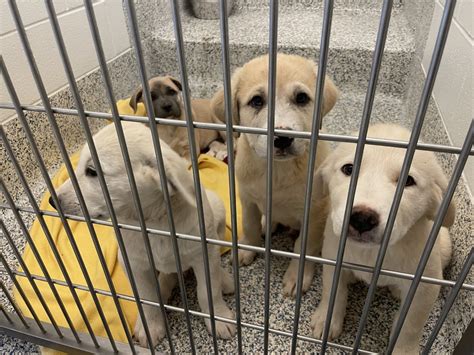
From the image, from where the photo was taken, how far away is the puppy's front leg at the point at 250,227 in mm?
1424

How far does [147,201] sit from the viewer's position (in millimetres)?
979

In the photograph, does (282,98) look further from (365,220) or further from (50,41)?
(50,41)

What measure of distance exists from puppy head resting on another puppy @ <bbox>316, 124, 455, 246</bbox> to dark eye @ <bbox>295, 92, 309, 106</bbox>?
327mm

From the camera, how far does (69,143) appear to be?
1.97 m

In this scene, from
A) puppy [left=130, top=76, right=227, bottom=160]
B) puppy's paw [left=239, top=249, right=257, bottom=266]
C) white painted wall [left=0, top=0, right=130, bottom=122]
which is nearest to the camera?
puppy's paw [left=239, top=249, right=257, bottom=266]

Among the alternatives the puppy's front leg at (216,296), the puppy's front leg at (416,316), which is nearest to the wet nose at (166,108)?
the puppy's front leg at (216,296)

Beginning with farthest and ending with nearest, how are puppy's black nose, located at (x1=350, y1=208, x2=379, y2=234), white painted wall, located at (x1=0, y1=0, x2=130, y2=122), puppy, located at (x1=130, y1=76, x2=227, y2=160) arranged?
puppy, located at (x1=130, y1=76, x2=227, y2=160) → white painted wall, located at (x1=0, y1=0, x2=130, y2=122) → puppy's black nose, located at (x1=350, y1=208, x2=379, y2=234)

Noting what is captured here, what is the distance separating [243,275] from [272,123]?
99cm

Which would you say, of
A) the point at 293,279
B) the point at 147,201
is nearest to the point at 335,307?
the point at 293,279

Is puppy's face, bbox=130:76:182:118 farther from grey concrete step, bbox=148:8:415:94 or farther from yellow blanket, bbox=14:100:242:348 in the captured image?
grey concrete step, bbox=148:8:415:94

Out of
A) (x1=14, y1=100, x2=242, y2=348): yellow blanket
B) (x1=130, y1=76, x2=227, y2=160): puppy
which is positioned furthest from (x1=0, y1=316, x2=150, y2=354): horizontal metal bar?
(x1=130, y1=76, x2=227, y2=160): puppy

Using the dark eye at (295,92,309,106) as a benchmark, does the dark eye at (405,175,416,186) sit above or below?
above

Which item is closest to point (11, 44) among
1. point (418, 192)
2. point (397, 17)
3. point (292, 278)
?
point (292, 278)

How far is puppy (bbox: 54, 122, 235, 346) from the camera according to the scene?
94 cm
